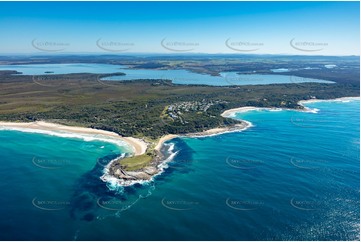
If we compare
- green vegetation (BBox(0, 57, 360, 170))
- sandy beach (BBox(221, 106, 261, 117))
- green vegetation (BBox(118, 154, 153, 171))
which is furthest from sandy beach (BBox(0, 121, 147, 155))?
sandy beach (BBox(221, 106, 261, 117))

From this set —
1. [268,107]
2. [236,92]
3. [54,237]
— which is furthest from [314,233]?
[236,92]

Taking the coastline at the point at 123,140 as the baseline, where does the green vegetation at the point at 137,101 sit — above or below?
above

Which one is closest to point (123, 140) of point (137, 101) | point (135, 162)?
point (135, 162)

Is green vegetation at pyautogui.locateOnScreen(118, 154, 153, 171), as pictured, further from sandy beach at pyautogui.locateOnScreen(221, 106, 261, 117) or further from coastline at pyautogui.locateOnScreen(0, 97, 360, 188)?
sandy beach at pyautogui.locateOnScreen(221, 106, 261, 117)

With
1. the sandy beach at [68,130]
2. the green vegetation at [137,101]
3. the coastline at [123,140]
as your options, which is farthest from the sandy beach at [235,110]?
the sandy beach at [68,130]

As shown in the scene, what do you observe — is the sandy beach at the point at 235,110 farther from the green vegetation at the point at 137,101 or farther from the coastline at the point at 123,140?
the green vegetation at the point at 137,101

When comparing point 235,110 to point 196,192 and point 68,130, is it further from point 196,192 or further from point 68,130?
point 196,192
